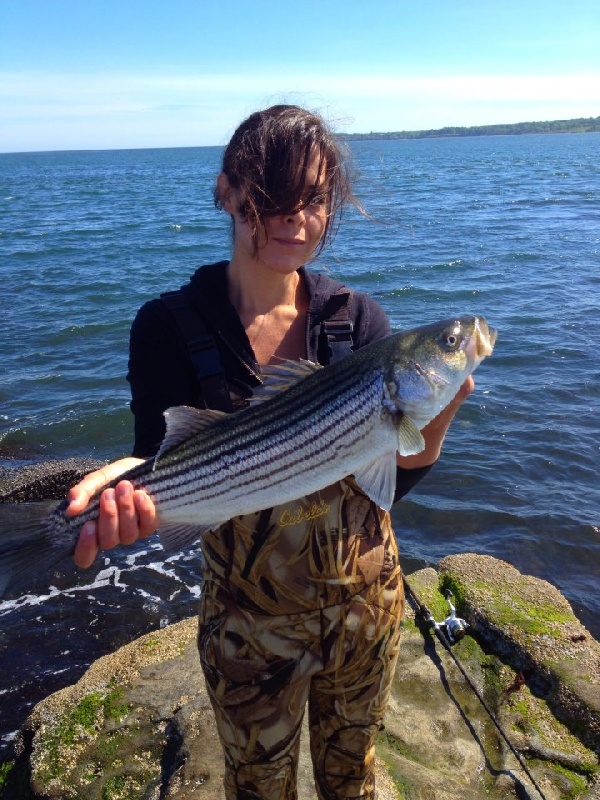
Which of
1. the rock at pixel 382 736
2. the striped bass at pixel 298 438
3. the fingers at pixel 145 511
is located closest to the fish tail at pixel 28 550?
the striped bass at pixel 298 438

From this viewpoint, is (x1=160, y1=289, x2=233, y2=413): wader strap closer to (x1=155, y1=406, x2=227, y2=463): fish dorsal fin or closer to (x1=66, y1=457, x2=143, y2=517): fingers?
(x1=155, y1=406, x2=227, y2=463): fish dorsal fin

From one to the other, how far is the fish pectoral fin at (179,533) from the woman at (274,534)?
0.07m

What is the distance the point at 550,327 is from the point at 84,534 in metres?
16.6

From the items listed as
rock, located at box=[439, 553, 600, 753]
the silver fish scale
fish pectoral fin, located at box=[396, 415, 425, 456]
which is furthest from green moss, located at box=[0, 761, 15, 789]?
fish pectoral fin, located at box=[396, 415, 425, 456]

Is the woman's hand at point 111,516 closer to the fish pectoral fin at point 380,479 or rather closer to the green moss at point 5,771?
the fish pectoral fin at point 380,479

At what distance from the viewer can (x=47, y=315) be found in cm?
2211

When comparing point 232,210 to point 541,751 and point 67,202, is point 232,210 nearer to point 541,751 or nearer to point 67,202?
point 541,751

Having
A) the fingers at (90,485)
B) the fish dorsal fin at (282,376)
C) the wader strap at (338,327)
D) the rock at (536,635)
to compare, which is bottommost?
the rock at (536,635)

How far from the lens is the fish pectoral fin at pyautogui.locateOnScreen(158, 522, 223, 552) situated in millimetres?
3246

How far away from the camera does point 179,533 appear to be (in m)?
3.28

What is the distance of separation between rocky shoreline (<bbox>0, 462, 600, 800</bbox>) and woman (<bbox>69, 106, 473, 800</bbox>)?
4.02ft

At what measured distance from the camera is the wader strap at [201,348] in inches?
130

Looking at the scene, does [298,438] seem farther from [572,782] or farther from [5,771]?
[5,771]

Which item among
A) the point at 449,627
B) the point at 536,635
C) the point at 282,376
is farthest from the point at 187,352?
the point at 536,635
